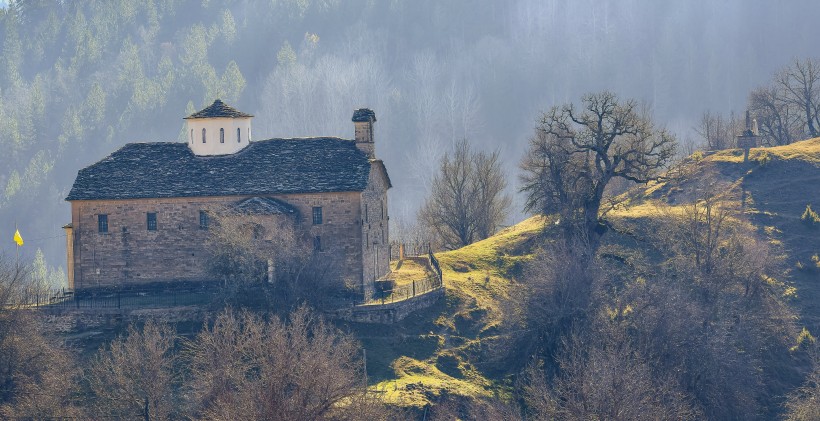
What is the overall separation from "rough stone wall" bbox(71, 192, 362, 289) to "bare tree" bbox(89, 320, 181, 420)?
1022 cm

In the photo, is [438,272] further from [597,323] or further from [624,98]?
[624,98]

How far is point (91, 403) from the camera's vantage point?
52.2 meters

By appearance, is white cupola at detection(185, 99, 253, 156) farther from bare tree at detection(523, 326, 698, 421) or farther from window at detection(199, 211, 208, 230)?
bare tree at detection(523, 326, 698, 421)

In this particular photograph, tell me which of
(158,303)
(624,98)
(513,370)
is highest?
(624,98)

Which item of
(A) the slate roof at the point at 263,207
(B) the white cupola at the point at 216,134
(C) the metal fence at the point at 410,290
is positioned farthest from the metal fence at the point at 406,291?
(B) the white cupola at the point at 216,134

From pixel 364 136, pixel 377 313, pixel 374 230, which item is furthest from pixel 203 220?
pixel 377 313

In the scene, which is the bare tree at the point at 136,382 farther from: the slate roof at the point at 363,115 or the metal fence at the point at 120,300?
the slate roof at the point at 363,115

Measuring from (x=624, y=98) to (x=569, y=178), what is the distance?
4716 inches

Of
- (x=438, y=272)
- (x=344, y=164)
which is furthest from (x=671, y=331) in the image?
(x=344, y=164)

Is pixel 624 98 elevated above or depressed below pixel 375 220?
above

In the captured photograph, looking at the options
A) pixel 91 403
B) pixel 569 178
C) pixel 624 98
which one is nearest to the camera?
pixel 91 403

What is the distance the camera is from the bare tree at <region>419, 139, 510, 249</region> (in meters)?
90.2

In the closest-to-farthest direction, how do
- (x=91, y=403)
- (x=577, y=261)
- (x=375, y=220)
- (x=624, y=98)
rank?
(x=91, y=403)
(x=577, y=261)
(x=375, y=220)
(x=624, y=98)

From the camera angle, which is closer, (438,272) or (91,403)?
(91,403)
